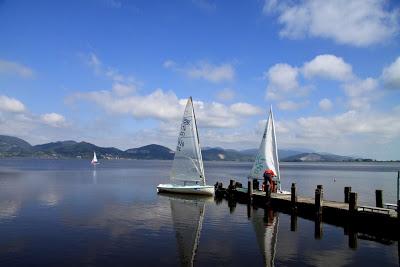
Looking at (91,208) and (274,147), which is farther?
(274,147)

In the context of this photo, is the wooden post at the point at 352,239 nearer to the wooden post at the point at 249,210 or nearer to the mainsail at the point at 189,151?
the wooden post at the point at 249,210

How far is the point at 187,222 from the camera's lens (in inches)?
1393

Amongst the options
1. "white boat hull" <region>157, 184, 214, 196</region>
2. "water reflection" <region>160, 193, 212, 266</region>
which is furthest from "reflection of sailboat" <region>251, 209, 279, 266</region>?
"white boat hull" <region>157, 184, 214, 196</region>

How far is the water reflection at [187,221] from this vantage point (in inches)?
964

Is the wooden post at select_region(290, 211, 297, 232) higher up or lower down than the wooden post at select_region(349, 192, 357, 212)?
lower down

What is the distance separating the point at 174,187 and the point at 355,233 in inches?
1134

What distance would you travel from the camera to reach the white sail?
47316mm

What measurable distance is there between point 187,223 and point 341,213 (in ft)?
44.8

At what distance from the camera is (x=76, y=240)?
27047mm

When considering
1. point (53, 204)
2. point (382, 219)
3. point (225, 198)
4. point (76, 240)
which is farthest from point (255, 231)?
point (53, 204)

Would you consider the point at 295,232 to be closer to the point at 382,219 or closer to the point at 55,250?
the point at 382,219

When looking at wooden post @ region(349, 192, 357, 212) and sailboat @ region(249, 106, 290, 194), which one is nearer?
wooden post @ region(349, 192, 357, 212)

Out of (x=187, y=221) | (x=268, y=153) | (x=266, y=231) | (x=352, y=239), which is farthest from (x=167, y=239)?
(x=268, y=153)

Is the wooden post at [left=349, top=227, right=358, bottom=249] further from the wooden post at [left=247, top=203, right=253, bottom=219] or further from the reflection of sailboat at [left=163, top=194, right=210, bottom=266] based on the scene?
the reflection of sailboat at [left=163, top=194, right=210, bottom=266]
